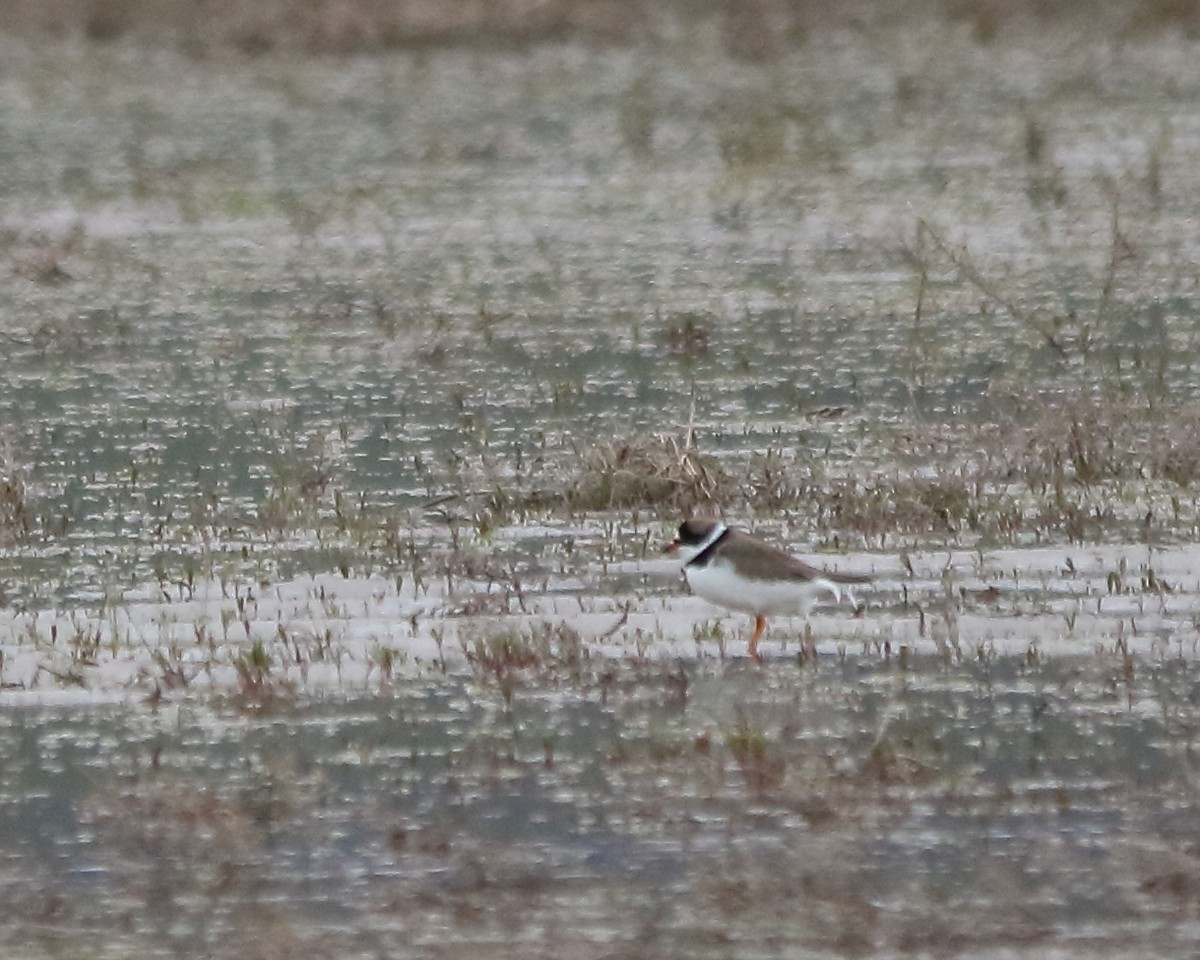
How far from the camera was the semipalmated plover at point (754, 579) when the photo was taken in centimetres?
816

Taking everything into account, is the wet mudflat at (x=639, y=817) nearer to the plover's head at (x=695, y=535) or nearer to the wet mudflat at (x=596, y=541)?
the wet mudflat at (x=596, y=541)

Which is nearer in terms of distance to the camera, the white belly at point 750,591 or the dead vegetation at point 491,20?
the white belly at point 750,591

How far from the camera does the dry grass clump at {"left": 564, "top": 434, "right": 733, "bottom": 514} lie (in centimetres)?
1043

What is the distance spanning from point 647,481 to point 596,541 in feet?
1.90

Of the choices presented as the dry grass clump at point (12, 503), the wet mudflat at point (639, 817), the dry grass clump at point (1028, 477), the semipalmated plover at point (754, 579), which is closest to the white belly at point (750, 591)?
the semipalmated plover at point (754, 579)

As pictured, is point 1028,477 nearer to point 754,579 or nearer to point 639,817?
point 754,579

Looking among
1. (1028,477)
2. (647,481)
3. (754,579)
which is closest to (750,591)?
(754,579)

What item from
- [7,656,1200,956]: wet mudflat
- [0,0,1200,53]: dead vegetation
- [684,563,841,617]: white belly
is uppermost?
[0,0,1200,53]: dead vegetation

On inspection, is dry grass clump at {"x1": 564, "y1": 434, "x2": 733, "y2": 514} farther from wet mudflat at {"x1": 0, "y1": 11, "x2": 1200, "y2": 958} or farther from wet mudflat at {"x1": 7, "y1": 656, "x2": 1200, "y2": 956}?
wet mudflat at {"x1": 7, "y1": 656, "x2": 1200, "y2": 956}

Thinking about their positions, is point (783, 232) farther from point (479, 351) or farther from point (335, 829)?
point (335, 829)

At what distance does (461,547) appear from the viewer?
990 cm

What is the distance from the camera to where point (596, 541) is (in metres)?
9.95

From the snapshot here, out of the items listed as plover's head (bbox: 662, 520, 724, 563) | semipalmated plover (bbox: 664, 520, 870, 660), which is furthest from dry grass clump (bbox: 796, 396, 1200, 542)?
semipalmated plover (bbox: 664, 520, 870, 660)

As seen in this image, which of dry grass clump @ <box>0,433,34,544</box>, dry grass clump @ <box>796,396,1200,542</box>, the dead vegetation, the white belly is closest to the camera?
the white belly
